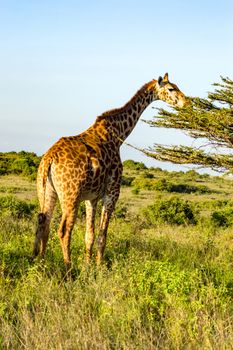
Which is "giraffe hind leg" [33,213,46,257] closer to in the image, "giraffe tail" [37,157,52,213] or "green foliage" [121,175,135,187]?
"giraffe tail" [37,157,52,213]

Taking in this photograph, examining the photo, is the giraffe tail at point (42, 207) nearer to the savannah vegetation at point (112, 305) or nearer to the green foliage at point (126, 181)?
the savannah vegetation at point (112, 305)

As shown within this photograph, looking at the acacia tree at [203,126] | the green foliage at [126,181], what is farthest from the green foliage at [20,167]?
the acacia tree at [203,126]

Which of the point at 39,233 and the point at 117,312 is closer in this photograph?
the point at 117,312

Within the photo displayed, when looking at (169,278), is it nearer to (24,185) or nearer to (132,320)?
(132,320)

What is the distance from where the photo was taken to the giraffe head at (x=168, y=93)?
387 inches

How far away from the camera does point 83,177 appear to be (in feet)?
24.6

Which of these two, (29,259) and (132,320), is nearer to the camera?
(132,320)

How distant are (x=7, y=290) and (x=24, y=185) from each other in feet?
80.9

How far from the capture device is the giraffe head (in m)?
9.82

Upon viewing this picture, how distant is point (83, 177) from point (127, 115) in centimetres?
217

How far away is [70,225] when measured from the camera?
730 centimetres

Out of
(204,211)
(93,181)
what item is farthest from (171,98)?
(204,211)

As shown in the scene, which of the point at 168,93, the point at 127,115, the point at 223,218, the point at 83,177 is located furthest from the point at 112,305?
the point at 223,218

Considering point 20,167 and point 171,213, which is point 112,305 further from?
point 20,167
